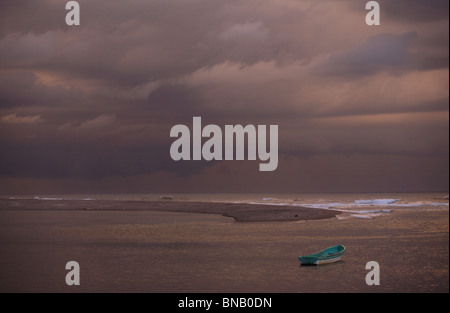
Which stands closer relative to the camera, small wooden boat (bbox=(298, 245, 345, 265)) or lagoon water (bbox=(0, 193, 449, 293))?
lagoon water (bbox=(0, 193, 449, 293))

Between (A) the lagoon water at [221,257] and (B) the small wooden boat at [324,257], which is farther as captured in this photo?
(B) the small wooden boat at [324,257]

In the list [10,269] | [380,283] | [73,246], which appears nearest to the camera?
[380,283]

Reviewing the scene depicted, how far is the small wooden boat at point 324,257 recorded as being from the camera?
39.0 meters

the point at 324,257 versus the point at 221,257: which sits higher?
the point at 324,257

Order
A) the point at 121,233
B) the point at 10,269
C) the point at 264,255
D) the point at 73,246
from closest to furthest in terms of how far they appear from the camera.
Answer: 1. the point at 10,269
2. the point at 264,255
3. the point at 73,246
4. the point at 121,233

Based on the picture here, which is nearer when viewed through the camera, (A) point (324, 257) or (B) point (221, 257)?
(A) point (324, 257)

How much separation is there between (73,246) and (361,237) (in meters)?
28.8

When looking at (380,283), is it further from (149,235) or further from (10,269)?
(149,235)

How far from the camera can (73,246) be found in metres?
50.6

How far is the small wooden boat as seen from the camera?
1535 inches

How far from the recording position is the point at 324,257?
39844 mm
